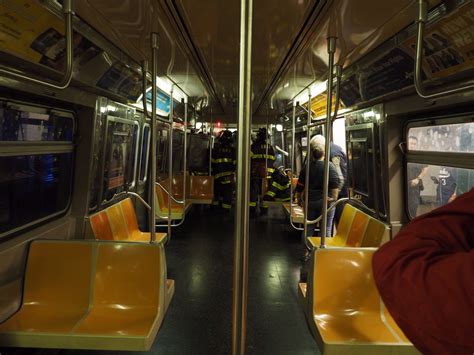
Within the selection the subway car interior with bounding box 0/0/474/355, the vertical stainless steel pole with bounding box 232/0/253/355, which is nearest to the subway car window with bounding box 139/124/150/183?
the subway car interior with bounding box 0/0/474/355

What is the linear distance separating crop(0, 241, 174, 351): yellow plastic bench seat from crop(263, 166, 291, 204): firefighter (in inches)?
171

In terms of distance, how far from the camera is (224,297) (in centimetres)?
344

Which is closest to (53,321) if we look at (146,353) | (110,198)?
(146,353)

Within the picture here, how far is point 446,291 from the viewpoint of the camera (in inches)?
27.5

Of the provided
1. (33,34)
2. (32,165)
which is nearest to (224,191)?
(32,165)

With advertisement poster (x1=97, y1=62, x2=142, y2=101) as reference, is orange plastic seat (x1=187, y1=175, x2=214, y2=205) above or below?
below

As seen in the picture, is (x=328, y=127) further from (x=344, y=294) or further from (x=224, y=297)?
(x=224, y=297)

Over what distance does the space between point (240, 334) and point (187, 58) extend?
2.64 metres

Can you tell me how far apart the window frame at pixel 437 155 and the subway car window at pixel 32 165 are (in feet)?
9.77

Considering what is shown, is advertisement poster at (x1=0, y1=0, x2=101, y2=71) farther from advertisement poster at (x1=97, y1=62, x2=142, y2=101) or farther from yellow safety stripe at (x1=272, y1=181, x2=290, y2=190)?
yellow safety stripe at (x1=272, y1=181, x2=290, y2=190)

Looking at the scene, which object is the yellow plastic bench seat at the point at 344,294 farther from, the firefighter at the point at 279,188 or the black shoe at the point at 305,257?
the firefighter at the point at 279,188

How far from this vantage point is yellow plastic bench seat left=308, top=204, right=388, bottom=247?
3.41 m

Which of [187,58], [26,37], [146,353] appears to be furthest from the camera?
[187,58]

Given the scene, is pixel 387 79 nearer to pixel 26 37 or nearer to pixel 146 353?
pixel 26 37
